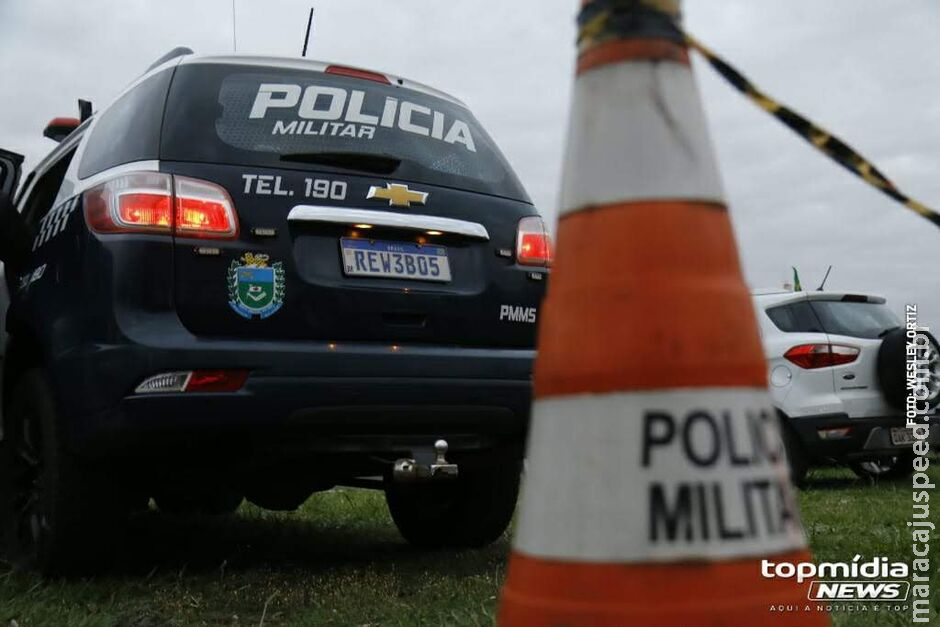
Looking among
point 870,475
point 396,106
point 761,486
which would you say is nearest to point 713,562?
point 761,486

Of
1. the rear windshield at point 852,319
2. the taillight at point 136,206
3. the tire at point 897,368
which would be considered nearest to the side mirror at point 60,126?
the taillight at point 136,206

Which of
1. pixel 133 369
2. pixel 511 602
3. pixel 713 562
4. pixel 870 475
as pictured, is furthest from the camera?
pixel 870 475

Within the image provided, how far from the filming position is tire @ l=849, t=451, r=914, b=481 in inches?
360

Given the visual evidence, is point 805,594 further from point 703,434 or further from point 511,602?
point 511,602

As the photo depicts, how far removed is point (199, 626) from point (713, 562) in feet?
7.17

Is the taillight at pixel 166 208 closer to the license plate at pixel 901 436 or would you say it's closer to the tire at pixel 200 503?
the tire at pixel 200 503

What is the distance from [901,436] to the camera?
8.05 m

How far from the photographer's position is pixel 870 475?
9289mm

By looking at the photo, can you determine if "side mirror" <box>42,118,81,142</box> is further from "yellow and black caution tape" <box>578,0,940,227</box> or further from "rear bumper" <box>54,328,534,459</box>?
"yellow and black caution tape" <box>578,0,940,227</box>

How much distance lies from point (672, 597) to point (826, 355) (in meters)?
6.94

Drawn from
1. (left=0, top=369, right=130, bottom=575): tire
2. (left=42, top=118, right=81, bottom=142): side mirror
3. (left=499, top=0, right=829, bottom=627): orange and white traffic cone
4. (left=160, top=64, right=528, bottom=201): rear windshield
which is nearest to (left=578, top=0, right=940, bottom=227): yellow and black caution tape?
(left=499, top=0, right=829, bottom=627): orange and white traffic cone

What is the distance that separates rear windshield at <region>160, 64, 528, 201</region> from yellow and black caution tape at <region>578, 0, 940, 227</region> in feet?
6.58

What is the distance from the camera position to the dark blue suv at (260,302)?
337cm

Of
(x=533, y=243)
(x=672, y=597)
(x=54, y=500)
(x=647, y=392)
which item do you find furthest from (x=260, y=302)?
(x=672, y=597)
